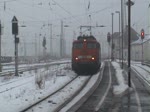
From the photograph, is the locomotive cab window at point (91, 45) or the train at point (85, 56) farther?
the locomotive cab window at point (91, 45)

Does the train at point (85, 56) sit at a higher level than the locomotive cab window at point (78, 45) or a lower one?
lower

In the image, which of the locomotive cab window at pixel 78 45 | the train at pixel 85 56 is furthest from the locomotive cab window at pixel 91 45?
the locomotive cab window at pixel 78 45

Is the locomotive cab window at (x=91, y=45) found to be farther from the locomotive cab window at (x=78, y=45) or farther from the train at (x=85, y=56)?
the locomotive cab window at (x=78, y=45)

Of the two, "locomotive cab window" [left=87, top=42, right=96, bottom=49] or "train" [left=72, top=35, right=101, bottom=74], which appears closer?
"train" [left=72, top=35, right=101, bottom=74]

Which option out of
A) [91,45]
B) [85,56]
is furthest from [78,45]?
[85,56]

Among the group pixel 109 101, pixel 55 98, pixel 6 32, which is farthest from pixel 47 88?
pixel 6 32

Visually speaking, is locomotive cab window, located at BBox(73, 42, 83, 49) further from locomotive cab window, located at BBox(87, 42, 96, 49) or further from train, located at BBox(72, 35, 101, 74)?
locomotive cab window, located at BBox(87, 42, 96, 49)

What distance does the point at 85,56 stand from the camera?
35844 millimetres

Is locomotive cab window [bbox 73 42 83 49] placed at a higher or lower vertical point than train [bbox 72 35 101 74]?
higher

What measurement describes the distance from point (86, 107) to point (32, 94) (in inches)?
194

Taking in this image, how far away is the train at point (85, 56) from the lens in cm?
3547

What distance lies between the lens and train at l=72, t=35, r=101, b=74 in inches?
1396

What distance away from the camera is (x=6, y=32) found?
83.6 metres

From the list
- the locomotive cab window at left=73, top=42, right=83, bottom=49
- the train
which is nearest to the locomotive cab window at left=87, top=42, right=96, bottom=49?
the train
